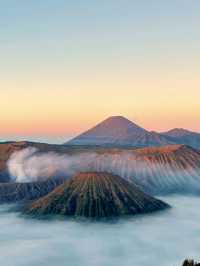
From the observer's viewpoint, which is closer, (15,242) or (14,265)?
(14,265)

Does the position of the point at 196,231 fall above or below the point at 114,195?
below

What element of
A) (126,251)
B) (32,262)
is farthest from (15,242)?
(126,251)

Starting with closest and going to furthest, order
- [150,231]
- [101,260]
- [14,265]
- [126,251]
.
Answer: [14,265] < [101,260] < [126,251] < [150,231]

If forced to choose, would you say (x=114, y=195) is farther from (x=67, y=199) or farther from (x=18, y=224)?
(x=18, y=224)

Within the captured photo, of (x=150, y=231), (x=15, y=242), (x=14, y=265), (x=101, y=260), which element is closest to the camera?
(x=14, y=265)

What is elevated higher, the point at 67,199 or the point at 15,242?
the point at 67,199

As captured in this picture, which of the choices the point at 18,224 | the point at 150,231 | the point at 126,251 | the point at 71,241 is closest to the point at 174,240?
the point at 150,231

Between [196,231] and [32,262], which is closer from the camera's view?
[32,262]

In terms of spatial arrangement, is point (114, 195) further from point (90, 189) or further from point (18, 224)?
point (18, 224)

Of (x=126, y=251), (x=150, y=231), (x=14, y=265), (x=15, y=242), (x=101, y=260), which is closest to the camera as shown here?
(x=14, y=265)
